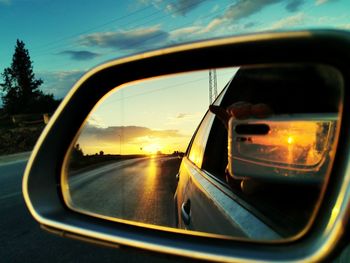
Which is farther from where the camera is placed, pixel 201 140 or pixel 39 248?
pixel 39 248

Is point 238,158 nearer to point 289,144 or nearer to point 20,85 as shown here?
point 289,144

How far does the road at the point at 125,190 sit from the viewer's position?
2.27m

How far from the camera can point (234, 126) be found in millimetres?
1996

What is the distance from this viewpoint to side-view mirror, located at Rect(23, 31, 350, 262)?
Result: 139 centimetres

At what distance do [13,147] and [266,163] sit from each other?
3765 cm

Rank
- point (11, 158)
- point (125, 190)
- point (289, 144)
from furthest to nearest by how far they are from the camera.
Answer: point (11, 158) → point (125, 190) → point (289, 144)

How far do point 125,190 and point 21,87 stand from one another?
12382 centimetres

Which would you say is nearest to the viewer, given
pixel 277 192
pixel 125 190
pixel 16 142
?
pixel 277 192

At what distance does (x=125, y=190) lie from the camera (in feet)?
8.34

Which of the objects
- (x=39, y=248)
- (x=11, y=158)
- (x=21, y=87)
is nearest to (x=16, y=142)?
(x=11, y=158)

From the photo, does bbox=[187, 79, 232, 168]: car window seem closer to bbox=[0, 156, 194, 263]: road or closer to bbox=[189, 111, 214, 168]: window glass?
bbox=[189, 111, 214, 168]: window glass

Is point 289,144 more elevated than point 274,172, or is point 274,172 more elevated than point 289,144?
point 289,144

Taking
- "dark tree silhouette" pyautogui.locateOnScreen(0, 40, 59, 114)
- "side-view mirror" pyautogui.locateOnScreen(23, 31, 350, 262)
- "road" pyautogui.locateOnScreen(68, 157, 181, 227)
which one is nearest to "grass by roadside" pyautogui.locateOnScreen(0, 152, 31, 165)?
"road" pyautogui.locateOnScreen(68, 157, 181, 227)

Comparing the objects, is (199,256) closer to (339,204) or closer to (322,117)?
(339,204)
